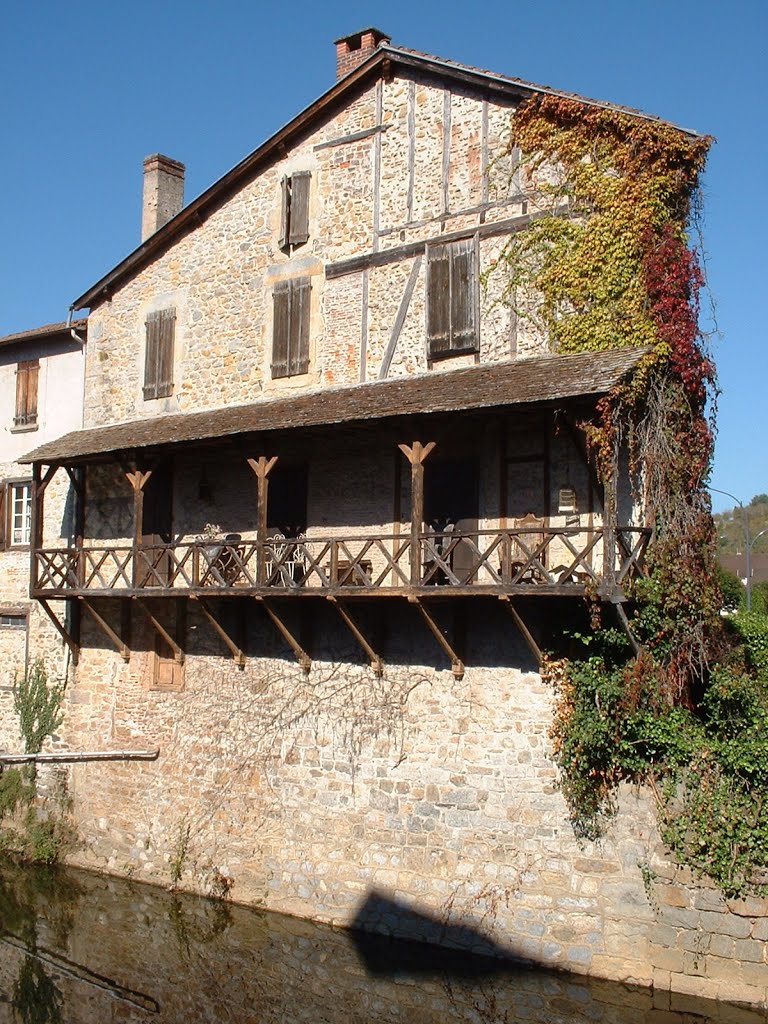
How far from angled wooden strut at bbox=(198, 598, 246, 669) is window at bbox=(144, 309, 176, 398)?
3.93m

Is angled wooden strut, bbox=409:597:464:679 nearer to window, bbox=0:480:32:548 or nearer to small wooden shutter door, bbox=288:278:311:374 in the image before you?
small wooden shutter door, bbox=288:278:311:374

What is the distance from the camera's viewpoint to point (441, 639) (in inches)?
491

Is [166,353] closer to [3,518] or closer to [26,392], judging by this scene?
[26,392]

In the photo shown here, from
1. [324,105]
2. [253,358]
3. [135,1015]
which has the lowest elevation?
[135,1015]

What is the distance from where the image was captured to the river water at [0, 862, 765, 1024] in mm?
10906

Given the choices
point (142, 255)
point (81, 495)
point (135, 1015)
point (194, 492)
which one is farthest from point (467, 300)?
point (135, 1015)

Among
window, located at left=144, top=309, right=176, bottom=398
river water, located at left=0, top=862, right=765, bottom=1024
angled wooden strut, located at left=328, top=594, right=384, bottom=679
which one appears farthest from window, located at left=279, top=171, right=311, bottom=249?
river water, located at left=0, top=862, right=765, bottom=1024

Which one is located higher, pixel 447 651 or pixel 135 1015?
pixel 447 651

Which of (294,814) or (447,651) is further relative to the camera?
(294,814)

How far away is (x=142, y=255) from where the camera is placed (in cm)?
1748

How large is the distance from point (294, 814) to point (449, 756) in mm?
2521

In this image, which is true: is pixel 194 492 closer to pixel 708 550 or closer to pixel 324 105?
pixel 324 105

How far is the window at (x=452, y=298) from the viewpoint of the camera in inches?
543

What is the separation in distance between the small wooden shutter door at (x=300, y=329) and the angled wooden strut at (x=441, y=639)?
4.47m
